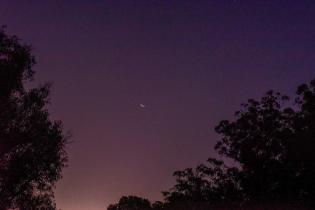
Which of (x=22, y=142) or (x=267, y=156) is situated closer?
(x=22, y=142)

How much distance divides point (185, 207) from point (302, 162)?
100 feet

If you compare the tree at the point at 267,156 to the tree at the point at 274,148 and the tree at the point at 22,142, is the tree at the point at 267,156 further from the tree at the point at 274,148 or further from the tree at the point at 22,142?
the tree at the point at 22,142

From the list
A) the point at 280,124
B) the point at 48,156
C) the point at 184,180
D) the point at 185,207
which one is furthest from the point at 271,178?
the point at 48,156

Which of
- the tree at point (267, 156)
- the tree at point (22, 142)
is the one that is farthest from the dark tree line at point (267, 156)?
the tree at point (22, 142)

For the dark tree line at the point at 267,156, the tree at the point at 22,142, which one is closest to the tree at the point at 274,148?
the dark tree line at the point at 267,156

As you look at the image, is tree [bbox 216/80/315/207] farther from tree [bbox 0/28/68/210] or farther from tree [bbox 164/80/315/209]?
tree [bbox 0/28/68/210]

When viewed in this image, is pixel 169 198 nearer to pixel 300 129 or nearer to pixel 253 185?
pixel 253 185

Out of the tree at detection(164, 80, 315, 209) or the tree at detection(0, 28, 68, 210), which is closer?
the tree at detection(0, 28, 68, 210)

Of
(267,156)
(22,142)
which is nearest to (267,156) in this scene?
(267,156)

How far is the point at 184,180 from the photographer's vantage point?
8300 cm

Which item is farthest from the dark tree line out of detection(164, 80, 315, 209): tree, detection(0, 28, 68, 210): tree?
detection(0, 28, 68, 210): tree

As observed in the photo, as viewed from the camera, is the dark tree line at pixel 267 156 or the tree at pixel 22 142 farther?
the dark tree line at pixel 267 156

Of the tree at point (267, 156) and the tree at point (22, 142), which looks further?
the tree at point (267, 156)

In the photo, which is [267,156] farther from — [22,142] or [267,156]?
[22,142]
